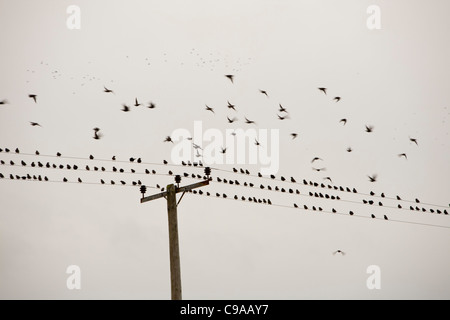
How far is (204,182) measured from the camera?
27.3 m

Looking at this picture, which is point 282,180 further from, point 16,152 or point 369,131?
point 16,152

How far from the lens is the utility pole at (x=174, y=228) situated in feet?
84.6

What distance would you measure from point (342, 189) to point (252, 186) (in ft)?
11.5

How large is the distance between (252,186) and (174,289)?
12621 millimetres

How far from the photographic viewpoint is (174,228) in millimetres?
26328

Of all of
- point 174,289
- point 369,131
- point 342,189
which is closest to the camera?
point 174,289

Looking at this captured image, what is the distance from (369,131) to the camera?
3575 cm

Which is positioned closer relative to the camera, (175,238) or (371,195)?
(175,238)

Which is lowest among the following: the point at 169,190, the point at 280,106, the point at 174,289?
the point at 174,289

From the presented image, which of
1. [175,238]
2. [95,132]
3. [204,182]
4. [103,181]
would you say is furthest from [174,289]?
[103,181]

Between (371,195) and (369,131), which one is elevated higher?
(369,131)

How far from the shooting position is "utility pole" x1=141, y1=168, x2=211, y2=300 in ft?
84.6

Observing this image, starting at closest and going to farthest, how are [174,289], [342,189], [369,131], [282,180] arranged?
[174,289]
[369,131]
[342,189]
[282,180]

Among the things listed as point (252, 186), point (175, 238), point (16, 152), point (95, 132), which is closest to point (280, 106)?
point (252, 186)
